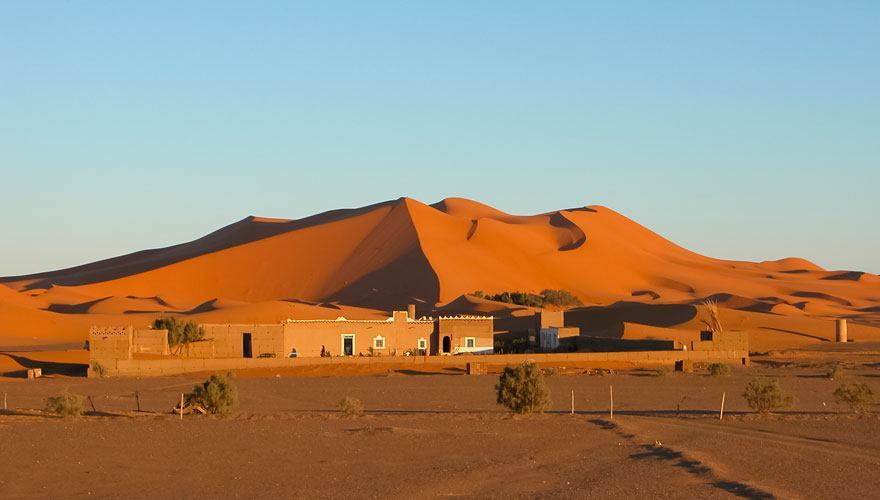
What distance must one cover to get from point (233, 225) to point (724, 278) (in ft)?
173

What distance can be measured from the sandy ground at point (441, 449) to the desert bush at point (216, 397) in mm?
577

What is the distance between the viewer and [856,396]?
27.3 meters

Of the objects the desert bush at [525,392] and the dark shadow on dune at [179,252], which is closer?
the desert bush at [525,392]

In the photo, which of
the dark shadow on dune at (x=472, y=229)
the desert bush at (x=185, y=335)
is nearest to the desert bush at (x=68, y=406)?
the desert bush at (x=185, y=335)

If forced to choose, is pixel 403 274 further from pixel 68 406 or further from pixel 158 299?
pixel 68 406

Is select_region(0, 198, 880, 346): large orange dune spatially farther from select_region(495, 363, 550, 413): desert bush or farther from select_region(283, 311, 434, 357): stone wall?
select_region(495, 363, 550, 413): desert bush

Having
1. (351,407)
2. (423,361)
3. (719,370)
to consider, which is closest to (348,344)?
(423,361)

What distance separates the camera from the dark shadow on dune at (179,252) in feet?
365

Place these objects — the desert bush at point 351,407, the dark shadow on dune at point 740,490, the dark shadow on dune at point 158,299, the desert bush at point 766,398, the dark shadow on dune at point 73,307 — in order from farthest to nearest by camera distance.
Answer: the dark shadow on dune at point 158,299
the dark shadow on dune at point 73,307
the desert bush at point 766,398
the desert bush at point 351,407
the dark shadow on dune at point 740,490

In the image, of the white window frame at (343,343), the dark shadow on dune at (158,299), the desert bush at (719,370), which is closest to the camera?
the desert bush at (719,370)

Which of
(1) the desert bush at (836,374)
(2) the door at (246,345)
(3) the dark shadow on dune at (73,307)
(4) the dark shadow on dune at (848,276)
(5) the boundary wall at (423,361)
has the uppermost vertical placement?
(4) the dark shadow on dune at (848,276)

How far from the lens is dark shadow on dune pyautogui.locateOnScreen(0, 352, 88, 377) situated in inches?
1614

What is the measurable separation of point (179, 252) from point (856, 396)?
101516 mm

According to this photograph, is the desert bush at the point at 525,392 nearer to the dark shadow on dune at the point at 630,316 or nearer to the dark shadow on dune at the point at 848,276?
the dark shadow on dune at the point at 630,316
